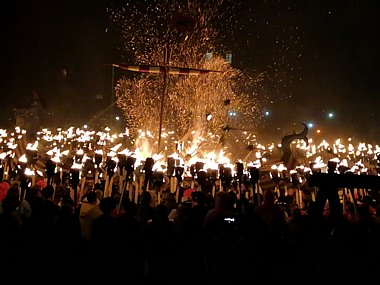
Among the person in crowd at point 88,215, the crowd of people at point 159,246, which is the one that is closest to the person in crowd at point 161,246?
the crowd of people at point 159,246

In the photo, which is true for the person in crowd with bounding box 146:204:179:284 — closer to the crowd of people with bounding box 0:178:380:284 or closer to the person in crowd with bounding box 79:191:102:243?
the crowd of people with bounding box 0:178:380:284

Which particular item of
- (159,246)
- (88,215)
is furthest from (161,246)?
(88,215)

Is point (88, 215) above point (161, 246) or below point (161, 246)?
above

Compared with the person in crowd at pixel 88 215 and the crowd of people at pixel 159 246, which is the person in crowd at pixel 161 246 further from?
the person in crowd at pixel 88 215

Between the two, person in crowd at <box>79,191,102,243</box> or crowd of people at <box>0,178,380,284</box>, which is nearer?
crowd of people at <box>0,178,380,284</box>

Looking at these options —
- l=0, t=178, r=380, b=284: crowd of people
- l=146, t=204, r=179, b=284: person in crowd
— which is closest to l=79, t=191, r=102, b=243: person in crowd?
l=0, t=178, r=380, b=284: crowd of people

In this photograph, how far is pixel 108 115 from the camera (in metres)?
53.0

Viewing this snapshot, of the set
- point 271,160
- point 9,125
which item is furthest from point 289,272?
point 9,125

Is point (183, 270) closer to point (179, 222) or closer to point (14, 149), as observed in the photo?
point (179, 222)

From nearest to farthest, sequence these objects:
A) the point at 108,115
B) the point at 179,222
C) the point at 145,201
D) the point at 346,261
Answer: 1. the point at 346,261
2. the point at 179,222
3. the point at 145,201
4. the point at 108,115

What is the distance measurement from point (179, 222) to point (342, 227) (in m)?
2.65

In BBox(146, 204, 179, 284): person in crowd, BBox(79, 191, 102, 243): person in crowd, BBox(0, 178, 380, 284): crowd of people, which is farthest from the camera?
BBox(79, 191, 102, 243): person in crowd

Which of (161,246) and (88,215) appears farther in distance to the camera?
(88,215)

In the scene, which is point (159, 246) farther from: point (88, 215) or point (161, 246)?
point (88, 215)
